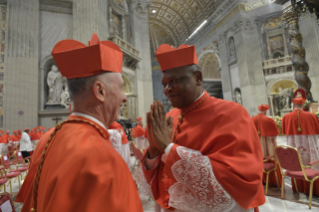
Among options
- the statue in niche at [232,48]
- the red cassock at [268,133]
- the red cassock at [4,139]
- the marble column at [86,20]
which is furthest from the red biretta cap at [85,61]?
the statue in niche at [232,48]

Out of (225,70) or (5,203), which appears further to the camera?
(225,70)

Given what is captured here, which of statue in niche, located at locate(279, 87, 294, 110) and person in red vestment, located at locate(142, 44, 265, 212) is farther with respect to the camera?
statue in niche, located at locate(279, 87, 294, 110)

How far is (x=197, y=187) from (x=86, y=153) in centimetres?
68

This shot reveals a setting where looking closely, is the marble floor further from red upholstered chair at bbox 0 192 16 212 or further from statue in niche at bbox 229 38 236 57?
statue in niche at bbox 229 38 236 57

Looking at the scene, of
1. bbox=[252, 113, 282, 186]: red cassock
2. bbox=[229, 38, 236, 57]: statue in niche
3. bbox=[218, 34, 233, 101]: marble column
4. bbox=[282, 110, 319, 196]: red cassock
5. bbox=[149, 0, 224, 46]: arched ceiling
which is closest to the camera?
bbox=[282, 110, 319, 196]: red cassock

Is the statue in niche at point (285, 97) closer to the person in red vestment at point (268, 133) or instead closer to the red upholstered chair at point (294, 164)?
the person in red vestment at point (268, 133)

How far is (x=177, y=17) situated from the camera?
81.8 ft

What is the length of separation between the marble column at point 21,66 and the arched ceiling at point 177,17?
49.3ft

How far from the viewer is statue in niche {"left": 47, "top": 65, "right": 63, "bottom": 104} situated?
10.7 m

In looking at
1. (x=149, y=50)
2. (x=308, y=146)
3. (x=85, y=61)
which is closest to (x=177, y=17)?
(x=149, y=50)

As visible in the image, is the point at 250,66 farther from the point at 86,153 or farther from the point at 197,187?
the point at 86,153

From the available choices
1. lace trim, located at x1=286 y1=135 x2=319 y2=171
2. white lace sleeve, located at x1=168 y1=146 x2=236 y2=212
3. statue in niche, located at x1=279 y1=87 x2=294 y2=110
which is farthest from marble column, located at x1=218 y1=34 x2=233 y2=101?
white lace sleeve, located at x1=168 y1=146 x2=236 y2=212

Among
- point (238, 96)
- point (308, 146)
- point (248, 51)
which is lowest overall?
point (308, 146)

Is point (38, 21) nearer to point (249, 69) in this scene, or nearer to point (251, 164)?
point (251, 164)
